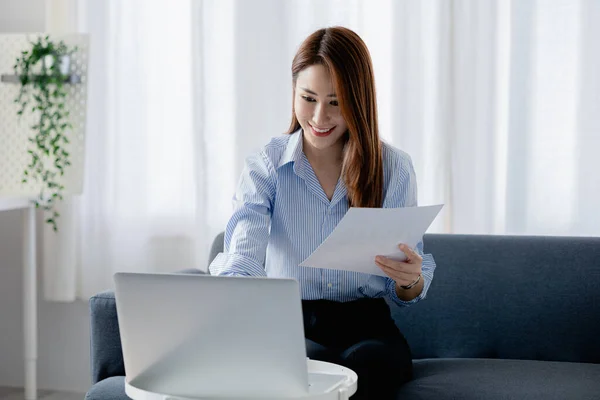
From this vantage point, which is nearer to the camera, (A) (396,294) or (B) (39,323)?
(A) (396,294)

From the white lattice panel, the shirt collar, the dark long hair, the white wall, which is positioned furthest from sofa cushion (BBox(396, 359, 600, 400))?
the white wall

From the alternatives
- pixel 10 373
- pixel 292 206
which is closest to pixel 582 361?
pixel 292 206

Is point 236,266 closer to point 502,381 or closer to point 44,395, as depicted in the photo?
point 502,381

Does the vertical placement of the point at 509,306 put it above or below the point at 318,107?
below

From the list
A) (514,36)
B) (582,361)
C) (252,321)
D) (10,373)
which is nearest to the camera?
(252,321)

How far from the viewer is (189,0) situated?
3053mm

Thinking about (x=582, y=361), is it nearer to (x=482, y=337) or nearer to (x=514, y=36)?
(x=482, y=337)

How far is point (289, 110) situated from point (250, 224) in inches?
43.8

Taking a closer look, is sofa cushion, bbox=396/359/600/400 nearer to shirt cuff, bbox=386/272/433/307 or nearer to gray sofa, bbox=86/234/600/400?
gray sofa, bbox=86/234/600/400

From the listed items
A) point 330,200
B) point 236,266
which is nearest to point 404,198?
point 330,200

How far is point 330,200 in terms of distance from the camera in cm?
198

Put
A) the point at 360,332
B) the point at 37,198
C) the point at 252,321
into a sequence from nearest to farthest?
the point at 252,321 < the point at 360,332 < the point at 37,198

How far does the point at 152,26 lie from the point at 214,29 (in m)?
0.25

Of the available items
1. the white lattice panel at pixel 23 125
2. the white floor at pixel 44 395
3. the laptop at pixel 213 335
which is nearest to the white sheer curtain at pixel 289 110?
the white lattice panel at pixel 23 125
